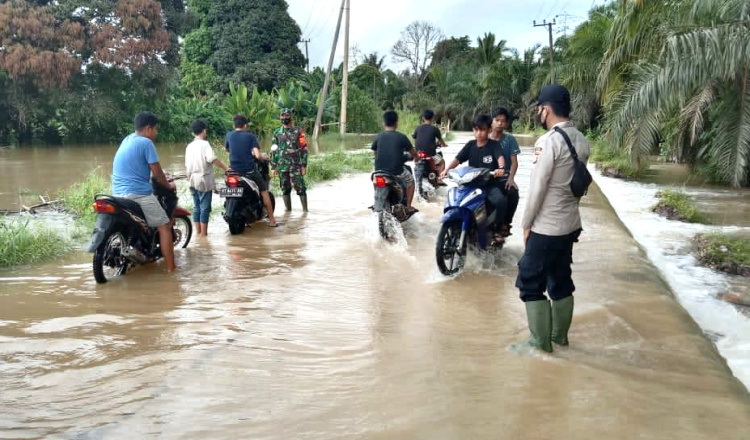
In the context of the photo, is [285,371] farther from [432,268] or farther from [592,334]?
[432,268]

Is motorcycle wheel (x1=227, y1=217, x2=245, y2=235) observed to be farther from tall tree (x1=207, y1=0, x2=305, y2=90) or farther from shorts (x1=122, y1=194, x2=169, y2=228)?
tall tree (x1=207, y1=0, x2=305, y2=90)

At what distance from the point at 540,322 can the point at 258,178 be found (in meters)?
5.82

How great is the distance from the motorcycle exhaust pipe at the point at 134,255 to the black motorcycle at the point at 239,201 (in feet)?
6.50

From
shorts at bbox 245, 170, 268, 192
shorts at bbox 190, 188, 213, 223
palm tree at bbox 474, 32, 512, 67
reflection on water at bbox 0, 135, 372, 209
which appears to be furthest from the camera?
palm tree at bbox 474, 32, 512, 67

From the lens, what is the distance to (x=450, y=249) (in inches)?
256

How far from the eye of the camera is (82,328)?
477cm

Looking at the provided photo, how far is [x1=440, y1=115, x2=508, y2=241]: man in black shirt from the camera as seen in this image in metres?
6.88

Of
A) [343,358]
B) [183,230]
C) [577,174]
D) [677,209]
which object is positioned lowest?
[343,358]

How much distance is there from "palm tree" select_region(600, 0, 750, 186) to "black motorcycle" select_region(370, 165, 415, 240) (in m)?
5.73

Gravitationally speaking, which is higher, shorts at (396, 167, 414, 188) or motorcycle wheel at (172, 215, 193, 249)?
shorts at (396, 167, 414, 188)

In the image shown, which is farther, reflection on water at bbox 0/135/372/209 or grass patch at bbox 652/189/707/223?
reflection on water at bbox 0/135/372/209

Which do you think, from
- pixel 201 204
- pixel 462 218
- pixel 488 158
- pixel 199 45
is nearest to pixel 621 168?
pixel 488 158

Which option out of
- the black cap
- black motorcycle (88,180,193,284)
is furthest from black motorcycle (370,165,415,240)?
the black cap

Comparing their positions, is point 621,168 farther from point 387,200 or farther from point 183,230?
point 183,230
